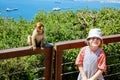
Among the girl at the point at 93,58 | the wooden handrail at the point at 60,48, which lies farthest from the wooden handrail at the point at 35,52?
the girl at the point at 93,58

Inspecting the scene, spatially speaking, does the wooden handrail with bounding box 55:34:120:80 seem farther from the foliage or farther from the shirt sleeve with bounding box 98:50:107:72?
the foliage

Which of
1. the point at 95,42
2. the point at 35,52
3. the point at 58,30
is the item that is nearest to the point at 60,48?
the point at 35,52

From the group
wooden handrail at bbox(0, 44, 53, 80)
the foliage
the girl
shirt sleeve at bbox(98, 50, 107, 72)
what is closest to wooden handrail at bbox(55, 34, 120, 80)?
wooden handrail at bbox(0, 44, 53, 80)

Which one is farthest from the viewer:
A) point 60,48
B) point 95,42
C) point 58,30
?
point 58,30

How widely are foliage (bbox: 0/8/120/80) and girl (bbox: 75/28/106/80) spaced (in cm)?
358

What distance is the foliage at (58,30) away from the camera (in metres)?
7.97

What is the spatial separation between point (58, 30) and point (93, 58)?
21.7 feet

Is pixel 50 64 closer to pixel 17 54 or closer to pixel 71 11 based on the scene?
pixel 17 54

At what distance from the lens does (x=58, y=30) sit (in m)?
10.4

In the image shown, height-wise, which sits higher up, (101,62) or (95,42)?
(95,42)

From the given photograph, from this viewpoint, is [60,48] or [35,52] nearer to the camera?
[35,52]

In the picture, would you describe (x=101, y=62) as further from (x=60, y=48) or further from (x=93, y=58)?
(x=60, y=48)

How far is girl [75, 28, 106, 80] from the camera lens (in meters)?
3.75

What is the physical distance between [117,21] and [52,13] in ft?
9.63
